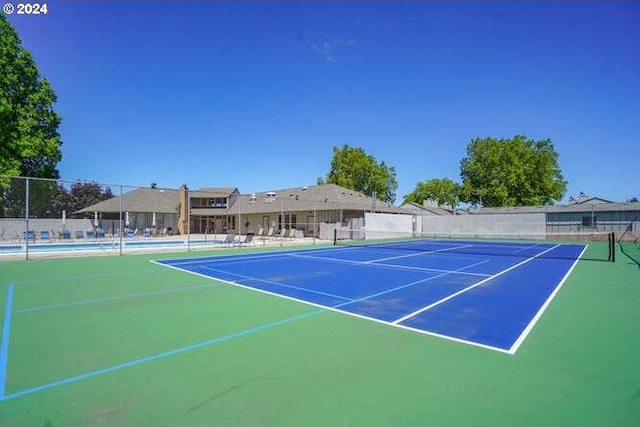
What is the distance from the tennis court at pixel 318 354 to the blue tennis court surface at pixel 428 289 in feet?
0.23

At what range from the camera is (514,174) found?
5347 cm

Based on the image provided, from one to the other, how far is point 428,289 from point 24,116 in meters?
32.1

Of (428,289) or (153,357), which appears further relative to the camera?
(428,289)

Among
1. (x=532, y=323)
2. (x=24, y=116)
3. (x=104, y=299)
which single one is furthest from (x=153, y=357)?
(x=24, y=116)

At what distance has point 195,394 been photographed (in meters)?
3.72

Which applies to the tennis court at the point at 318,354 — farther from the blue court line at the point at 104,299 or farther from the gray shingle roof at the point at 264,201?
the gray shingle roof at the point at 264,201

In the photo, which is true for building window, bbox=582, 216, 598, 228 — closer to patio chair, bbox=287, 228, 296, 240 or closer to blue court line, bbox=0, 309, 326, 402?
patio chair, bbox=287, 228, 296, 240

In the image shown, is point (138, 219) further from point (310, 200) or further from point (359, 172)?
point (359, 172)

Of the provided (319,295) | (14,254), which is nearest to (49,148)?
(14,254)

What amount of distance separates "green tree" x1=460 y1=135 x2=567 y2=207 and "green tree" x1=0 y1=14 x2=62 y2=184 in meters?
54.2

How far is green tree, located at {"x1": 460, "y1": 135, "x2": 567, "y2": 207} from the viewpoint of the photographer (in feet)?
176

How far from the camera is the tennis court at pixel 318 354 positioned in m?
3.43

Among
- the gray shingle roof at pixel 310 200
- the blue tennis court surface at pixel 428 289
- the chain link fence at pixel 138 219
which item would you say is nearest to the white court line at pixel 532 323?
the blue tennis court surface at pixel 428 289

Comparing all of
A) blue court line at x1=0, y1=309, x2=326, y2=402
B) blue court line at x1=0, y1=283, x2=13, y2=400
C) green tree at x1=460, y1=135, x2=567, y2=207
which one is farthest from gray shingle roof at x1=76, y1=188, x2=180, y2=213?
green tree at x1=460, y1=135, x2=567, y2=207
